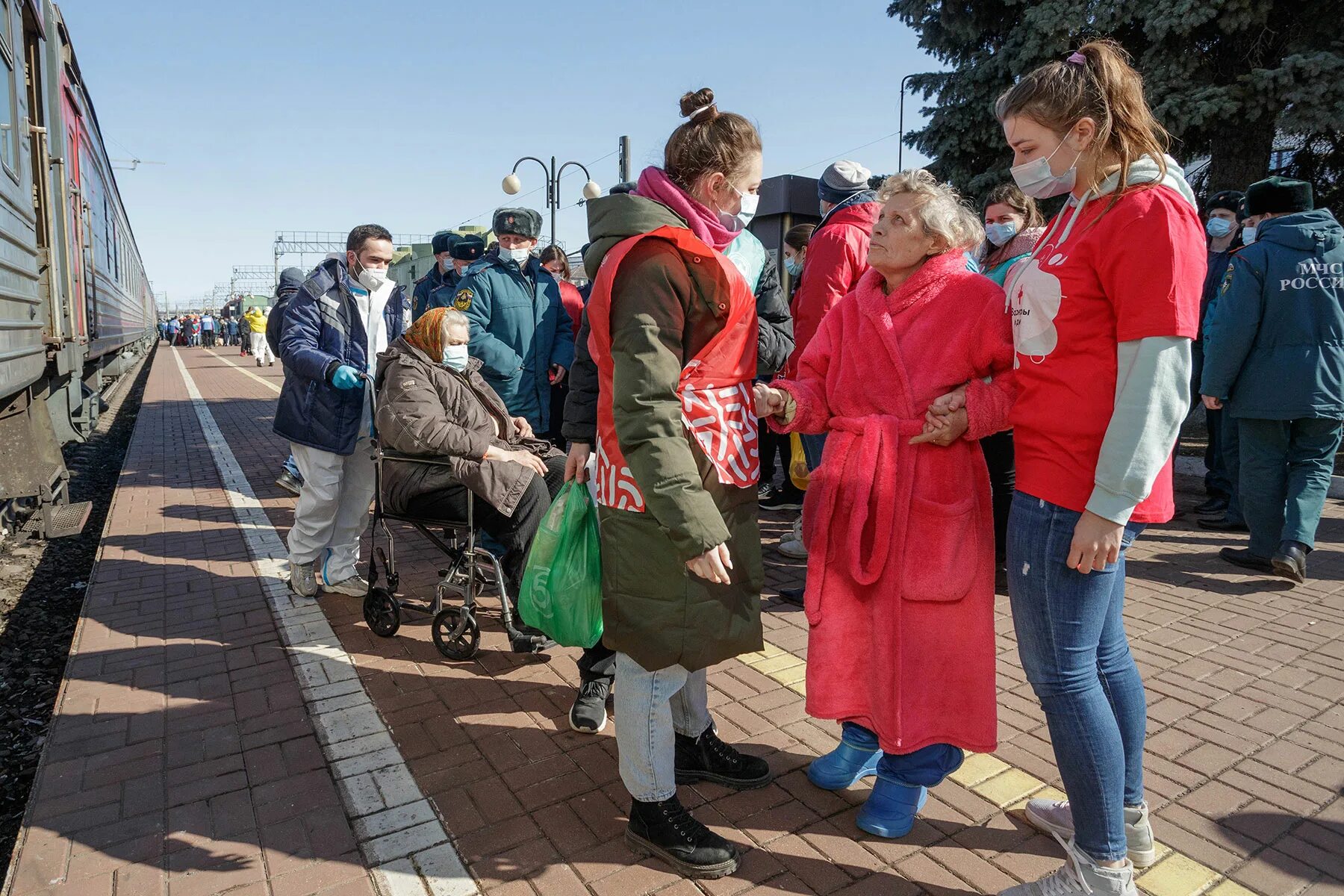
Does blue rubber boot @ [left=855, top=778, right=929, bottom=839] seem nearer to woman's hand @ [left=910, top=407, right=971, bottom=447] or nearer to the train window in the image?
woman's hand @ [left=910, top=407, right=971, bottom=447]

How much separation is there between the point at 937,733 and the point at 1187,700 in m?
1.72

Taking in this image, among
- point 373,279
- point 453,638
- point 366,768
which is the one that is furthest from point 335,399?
point 366,768

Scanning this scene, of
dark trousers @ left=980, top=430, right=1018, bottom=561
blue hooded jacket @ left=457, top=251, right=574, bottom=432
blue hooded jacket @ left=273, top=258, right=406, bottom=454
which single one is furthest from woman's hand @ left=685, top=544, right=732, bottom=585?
blue hooded jacket @ left=273, top=258, right=406, bottom=454

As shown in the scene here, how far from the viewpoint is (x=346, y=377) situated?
14.6 ft

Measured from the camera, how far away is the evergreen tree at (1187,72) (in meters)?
9.59

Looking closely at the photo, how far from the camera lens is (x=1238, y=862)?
2488 millimetres

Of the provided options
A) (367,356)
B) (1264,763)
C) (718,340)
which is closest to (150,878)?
(718,340)

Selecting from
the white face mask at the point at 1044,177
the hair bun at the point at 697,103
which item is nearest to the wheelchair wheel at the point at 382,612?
the hair bun at the point at 697,103

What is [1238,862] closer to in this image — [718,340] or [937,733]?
[937,733]

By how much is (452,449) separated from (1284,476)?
472 centimetres

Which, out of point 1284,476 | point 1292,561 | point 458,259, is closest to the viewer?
point 1292,561

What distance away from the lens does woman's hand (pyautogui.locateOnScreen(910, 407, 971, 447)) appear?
90.9 inches

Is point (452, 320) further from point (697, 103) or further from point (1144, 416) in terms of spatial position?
point (1144, 416)

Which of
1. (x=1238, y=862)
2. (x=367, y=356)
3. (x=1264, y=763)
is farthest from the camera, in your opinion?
(x=367, y=356)
